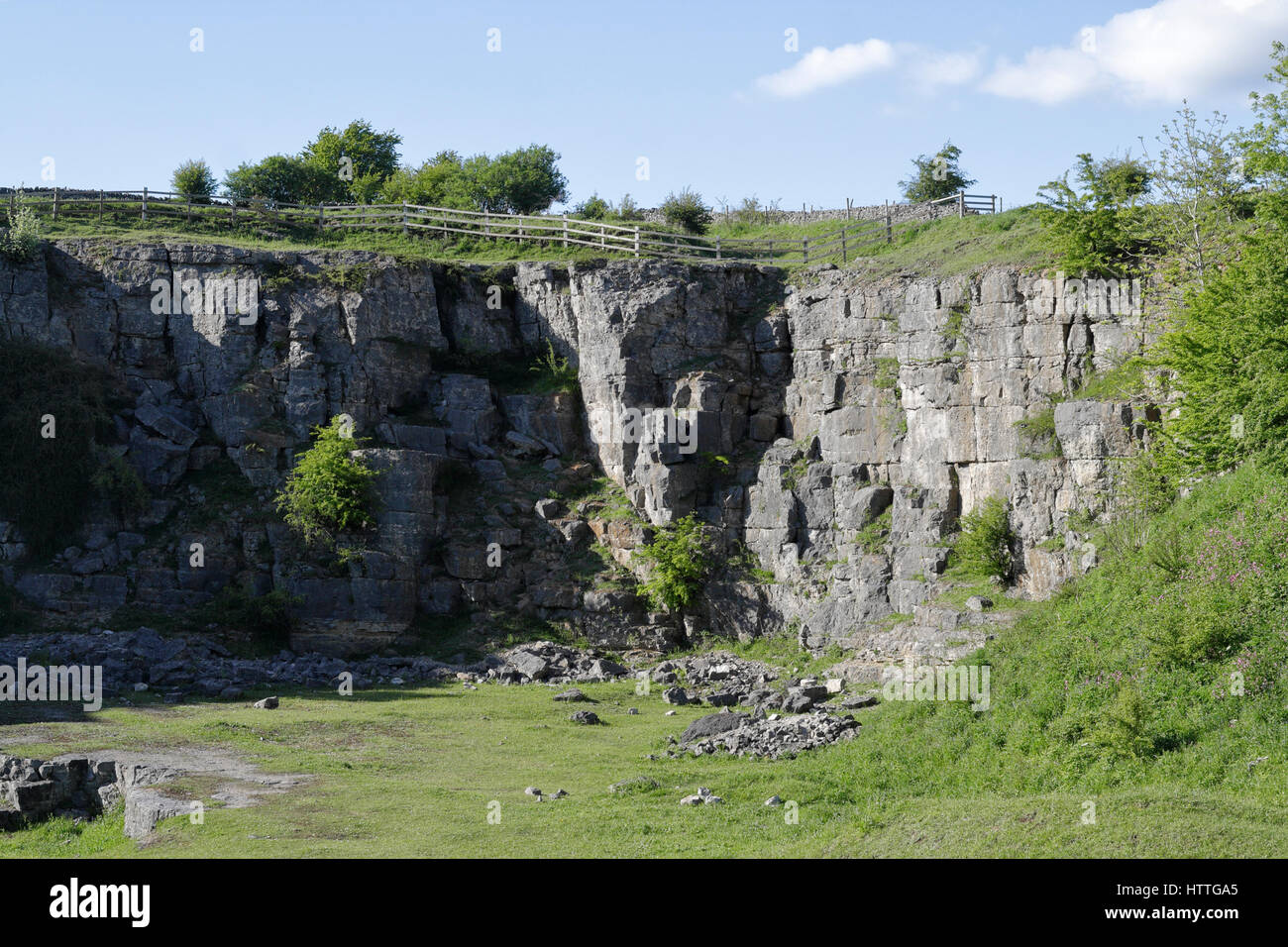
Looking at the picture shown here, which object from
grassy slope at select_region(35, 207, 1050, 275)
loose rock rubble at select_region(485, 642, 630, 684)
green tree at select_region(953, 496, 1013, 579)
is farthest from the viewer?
grassy slope at select_region(35, 207, 1050, 275)

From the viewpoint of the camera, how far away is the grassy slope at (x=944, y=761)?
47.0ft

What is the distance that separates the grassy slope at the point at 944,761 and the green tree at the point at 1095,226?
727 centimetres

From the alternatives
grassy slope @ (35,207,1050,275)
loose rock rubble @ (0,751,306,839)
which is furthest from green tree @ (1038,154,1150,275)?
loose rock rubble @ (0,751,306,839)

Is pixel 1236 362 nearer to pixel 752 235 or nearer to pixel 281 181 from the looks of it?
pixel 752 235

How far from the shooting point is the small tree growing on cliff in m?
31.2

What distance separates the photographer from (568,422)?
116 feet

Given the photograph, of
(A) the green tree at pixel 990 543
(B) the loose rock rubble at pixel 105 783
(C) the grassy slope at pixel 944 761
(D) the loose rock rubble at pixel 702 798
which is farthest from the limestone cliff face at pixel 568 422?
(B) the loose rock rubble at pixel 105 783

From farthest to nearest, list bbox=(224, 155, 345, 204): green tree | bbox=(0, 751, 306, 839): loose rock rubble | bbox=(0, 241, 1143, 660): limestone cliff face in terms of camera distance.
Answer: bbox=(224, 155, 345, 204): green tree < bbox=(0, 241, 1143, 660): limestone cliff face < bbox=(0, 751, 306, 839): loose rock rubble

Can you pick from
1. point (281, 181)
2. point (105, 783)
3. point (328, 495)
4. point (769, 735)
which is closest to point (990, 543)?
point (769, 735)

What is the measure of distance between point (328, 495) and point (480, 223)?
12.4 metres

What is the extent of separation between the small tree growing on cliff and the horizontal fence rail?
1048cm

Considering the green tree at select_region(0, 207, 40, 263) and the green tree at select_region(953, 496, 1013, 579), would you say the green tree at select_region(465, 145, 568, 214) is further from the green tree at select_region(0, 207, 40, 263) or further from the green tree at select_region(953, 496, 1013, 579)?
the green tree at select_region(953, 496, 1013, 579)
